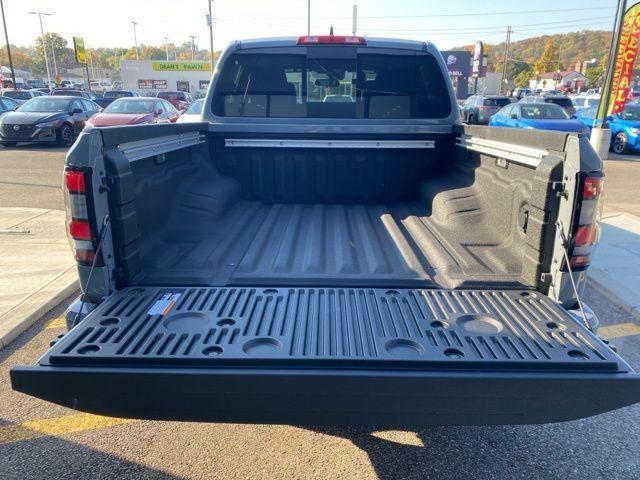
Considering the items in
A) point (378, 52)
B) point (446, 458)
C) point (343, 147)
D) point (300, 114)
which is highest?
point (378, 52)

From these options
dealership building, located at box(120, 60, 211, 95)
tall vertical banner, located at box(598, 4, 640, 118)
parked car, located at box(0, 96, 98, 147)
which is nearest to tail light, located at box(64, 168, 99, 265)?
tall vertical banner, located at box(598, 4, 640, 118)

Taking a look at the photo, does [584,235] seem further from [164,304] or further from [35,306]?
[35,306]

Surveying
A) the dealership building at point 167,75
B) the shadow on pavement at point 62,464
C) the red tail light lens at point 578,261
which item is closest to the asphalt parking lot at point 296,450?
the shadow on pavement at point 62,464

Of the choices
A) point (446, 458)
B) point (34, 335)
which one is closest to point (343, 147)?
point (446, 458)

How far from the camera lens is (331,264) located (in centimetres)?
297

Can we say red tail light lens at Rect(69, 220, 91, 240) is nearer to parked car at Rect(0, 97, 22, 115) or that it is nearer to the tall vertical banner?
the tall vertical banner

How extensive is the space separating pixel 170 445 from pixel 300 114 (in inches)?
115

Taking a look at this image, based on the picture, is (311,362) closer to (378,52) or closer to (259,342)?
(259,342)

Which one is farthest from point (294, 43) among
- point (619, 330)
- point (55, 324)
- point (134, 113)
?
point (134, 113)

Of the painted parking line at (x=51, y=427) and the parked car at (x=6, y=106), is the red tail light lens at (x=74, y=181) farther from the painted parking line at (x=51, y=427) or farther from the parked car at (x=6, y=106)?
the parked car at (x=6, y=106)

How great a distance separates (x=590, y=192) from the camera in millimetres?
2215

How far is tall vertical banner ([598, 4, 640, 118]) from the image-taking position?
1417cm

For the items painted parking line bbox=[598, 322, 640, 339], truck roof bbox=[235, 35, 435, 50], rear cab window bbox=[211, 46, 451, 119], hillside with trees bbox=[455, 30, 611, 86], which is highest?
hillside with trees bbox=[455, 30, 611, 86]

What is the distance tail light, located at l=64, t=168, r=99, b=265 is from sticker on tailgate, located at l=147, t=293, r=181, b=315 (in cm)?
38
